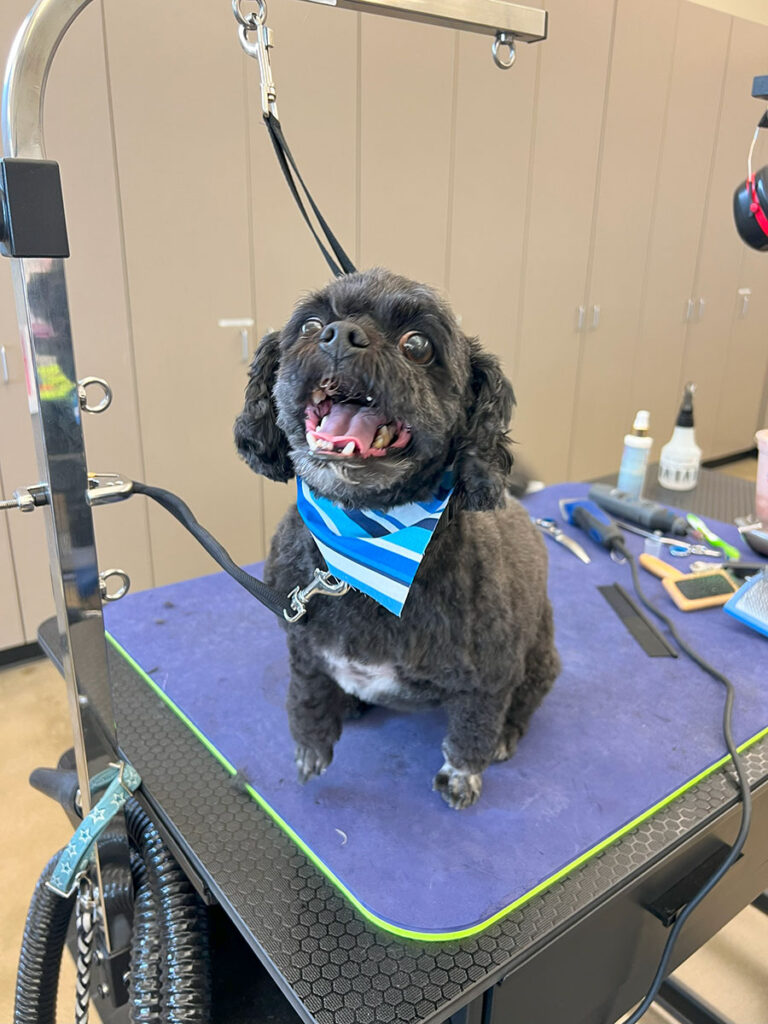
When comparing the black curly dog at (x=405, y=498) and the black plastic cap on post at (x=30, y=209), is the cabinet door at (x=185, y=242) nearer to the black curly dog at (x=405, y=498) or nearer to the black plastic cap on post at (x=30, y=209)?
the black curly dog at (x=405, y=498)

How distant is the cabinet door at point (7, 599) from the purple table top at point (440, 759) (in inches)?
44.1

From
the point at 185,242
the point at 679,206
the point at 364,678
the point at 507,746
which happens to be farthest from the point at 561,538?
the point at 679,206

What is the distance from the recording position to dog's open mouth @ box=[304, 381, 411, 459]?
65 cm

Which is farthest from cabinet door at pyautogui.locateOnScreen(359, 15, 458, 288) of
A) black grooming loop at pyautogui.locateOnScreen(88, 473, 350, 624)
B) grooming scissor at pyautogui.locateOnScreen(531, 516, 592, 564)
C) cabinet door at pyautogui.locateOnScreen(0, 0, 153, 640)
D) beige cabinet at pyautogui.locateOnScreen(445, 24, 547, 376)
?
black grooming loop at pyautogui.locateOnScreen(88, 473, 350, 624)

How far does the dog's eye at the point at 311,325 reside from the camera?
27.3 inches

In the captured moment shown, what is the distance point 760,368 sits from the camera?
4250 millimetres

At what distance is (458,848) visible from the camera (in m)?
0.73

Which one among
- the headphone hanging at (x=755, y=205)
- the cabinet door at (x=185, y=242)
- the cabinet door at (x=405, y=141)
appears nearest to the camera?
the headphone hanging at (x=755, y=205)

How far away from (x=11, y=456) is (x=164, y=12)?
49.3 inches

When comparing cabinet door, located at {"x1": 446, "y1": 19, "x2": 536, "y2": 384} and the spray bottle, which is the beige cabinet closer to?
cabinet door, located at {"x1": 446, "y1": 19, "x2": 536, "y2": 384}

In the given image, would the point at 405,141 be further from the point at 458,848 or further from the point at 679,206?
the point at 458,848

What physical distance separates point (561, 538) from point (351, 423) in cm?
82

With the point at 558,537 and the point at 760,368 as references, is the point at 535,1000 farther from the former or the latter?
the point at 760,368

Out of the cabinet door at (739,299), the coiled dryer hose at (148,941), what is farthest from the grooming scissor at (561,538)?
the cabinet door at (739,299)
